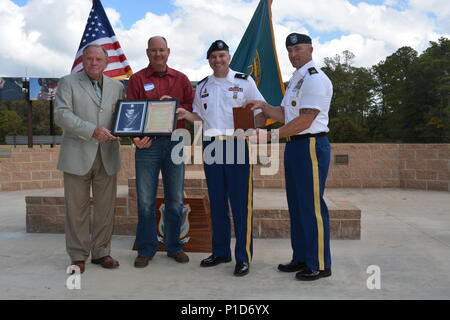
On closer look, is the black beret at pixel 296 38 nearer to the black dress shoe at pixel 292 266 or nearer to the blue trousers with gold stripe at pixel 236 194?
the blue trousers with gold stripe at pixel 236 194

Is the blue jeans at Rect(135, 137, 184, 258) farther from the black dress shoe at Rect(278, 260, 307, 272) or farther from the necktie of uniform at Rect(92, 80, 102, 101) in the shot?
the black dress shoe at Rect(278, 260, 307, 272)

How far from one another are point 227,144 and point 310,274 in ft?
4.07

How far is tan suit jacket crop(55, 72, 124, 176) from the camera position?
3623 mm

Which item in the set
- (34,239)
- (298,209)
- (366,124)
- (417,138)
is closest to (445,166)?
(298,209)

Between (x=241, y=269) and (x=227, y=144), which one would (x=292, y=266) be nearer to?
(x=241, y=269)

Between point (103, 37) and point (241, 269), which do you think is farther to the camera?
point (103, 37)

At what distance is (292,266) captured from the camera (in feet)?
12.3

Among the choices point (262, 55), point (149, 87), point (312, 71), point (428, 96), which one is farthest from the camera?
point (428, 96)

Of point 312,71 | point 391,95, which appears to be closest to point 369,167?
point 312,71

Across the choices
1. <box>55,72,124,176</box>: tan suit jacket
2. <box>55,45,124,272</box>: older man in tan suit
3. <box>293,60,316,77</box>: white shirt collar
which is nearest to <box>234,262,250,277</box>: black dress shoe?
<box>55,45,124,272</box>: older man in tan suit

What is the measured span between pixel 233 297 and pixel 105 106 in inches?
75.9

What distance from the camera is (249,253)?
377 cm

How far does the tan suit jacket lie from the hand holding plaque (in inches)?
43.2

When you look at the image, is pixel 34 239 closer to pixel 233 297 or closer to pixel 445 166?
pixel 233 297
